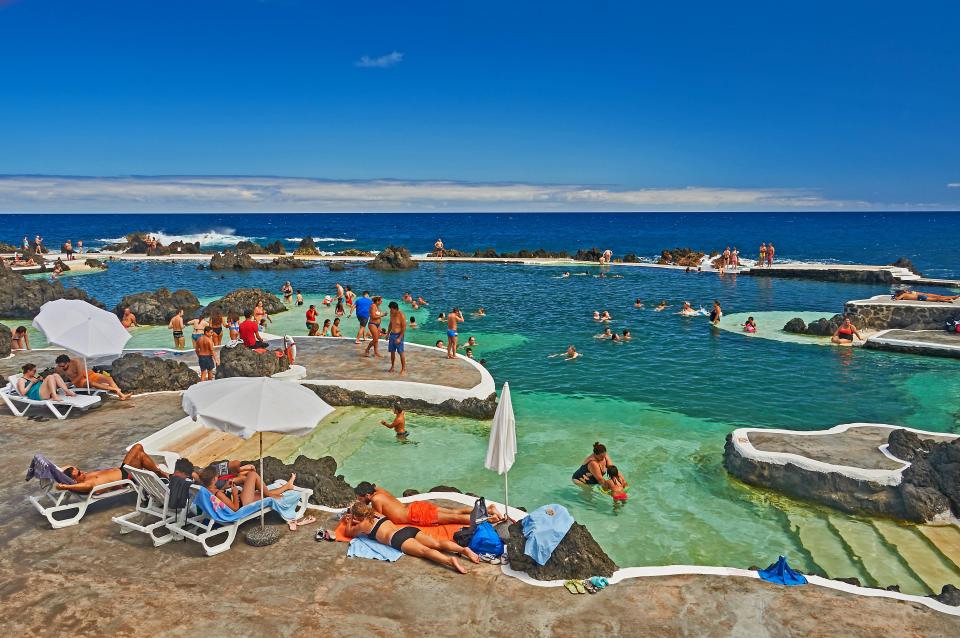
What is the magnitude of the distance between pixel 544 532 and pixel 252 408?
13.9ft

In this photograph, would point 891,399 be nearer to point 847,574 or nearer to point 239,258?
point 847,574

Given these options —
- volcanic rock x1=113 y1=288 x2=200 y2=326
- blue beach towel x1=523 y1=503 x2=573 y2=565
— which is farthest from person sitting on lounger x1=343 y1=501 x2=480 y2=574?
volcanic rock x1=113 y1=288 x2=200 y2=326

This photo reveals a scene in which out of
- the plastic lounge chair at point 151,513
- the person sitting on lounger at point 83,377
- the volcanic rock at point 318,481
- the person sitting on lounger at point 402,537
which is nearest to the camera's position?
the person sitting on lounger at point 402,537

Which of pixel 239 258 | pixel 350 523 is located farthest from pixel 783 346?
pixel 239 258

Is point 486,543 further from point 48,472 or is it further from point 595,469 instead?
point 48,472

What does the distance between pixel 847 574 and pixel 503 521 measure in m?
5.61

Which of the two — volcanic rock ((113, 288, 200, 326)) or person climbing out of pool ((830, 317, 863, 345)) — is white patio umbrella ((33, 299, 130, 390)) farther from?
person climbing out of pool ((830, 317, 863, 345))

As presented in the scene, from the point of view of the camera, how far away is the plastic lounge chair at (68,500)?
28.8 ft

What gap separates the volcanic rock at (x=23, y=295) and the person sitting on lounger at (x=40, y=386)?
1900 cm

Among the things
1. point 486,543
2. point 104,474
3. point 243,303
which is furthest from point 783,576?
point 243,303

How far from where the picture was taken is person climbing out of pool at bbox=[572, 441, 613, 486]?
1241 cm

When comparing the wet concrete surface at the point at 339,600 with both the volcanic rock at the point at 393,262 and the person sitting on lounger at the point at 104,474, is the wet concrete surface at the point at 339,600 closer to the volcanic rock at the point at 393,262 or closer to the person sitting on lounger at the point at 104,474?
the person sitting on lounger at the point at 104,474

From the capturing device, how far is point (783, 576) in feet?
24.9

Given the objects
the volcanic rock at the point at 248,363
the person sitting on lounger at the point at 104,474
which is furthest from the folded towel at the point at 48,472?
the volcanic rock at the point at 248,363
